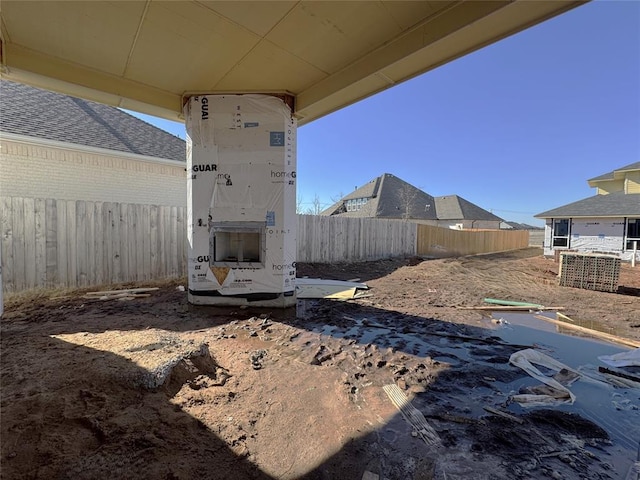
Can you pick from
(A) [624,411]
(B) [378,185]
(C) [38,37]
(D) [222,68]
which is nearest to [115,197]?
(C) [38,37]

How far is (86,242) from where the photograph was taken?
6.19 m

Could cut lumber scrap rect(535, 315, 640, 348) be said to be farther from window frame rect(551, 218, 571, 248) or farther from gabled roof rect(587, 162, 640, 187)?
gabled roof rect(587, 162, 640, 187)

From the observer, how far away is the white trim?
718 cm

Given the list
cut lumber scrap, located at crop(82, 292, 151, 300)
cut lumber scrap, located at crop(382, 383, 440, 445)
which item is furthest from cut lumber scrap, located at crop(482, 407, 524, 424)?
cut lumber scrap, located at crop(82, 292, 151, 300)

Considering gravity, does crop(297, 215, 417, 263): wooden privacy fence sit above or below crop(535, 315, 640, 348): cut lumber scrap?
above

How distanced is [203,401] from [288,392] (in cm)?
68

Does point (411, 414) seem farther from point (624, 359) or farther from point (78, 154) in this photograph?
point (78, 154)

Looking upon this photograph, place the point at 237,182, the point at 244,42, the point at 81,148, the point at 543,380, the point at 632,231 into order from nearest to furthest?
1. the point at 543,380
2. the point at 244,42
3. the point at 237,182
4. the point at 81,148
5. the point at 632,231

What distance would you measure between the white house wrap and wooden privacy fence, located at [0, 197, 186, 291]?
2.74m

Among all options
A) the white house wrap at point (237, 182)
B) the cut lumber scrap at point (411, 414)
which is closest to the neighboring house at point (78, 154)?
the white house wrap at point (237, 182)

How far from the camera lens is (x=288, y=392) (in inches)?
98.7

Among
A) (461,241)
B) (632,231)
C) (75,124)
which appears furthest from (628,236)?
(75,124)

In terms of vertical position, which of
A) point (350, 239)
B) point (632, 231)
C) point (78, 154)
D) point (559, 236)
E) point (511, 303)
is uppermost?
point (78, 154)

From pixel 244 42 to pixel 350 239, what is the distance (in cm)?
913
